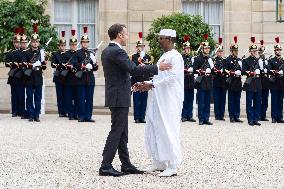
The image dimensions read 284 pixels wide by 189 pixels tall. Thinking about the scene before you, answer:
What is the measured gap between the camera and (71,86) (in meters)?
21.7

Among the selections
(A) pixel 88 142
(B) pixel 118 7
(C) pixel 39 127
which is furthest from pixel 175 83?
(B) pixel 118 7

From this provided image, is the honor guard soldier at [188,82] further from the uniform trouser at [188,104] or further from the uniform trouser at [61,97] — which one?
the uniform trouser at [61,97]

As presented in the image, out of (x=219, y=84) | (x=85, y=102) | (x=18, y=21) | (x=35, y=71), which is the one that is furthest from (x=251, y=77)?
(x=18, y=21)

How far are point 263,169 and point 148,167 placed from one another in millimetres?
1575

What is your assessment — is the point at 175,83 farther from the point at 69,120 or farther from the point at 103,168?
the point at 69,120

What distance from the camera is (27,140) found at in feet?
52.5

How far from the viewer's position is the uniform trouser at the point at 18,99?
2214 cm

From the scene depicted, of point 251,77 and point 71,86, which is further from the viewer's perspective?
point 71,86

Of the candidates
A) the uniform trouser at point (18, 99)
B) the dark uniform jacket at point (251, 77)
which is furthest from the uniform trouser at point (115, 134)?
the uniform trouser at point (18, 99)

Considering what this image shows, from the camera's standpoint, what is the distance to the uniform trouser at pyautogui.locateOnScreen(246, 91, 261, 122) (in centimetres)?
2106

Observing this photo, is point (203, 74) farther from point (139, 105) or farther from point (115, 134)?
point (115, 134)

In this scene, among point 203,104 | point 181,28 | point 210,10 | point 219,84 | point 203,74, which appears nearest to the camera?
point 203,104

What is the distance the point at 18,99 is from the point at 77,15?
8051mm

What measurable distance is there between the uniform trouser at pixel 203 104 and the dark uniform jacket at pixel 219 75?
0.84 metres
